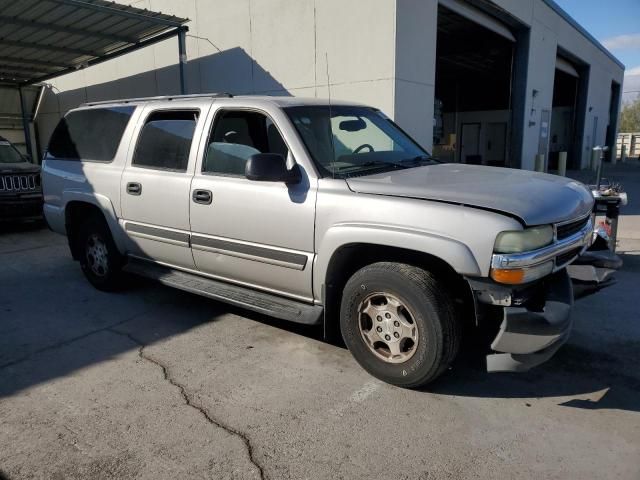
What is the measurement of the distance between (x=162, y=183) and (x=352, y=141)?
1741 mm

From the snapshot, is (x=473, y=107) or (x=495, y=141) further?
(x=473, y=107)

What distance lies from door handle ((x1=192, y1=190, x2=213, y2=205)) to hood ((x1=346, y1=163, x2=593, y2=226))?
1282 millimetres

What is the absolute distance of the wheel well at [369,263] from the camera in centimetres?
331

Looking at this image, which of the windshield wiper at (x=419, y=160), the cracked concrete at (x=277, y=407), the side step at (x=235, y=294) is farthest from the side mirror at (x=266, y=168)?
the cracked concrete at (x=277, y=407)

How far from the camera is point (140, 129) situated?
16.1 feet

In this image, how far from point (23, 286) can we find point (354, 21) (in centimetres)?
743

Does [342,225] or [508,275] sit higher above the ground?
[342,225]

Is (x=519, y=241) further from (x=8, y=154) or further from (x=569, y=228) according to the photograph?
(x=8, y=154)

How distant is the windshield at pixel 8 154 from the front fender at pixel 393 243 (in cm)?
871

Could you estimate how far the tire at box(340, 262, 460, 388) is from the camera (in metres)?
3.13

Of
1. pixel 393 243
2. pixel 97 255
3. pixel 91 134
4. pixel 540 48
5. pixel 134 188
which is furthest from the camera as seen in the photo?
pixel 540 48

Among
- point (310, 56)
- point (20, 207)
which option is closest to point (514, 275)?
point (20, 207)

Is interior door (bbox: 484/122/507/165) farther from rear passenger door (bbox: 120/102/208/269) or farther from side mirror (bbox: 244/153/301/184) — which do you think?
side mirror (bbox: 244/153/301/184)

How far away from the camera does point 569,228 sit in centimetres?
331
